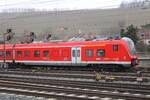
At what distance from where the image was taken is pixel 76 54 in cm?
2673

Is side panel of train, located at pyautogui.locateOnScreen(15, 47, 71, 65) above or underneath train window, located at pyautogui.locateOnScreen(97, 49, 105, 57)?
underneath

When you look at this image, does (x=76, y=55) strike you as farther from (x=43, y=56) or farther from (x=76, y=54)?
(x=43, y=56)

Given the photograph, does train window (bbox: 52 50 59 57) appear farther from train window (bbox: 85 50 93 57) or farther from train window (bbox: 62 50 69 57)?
train window (bbox: 85 50 93 57)

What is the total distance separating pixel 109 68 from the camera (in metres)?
24.9

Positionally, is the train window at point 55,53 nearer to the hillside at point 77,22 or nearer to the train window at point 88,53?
the train window at point 88,53

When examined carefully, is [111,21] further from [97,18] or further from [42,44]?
[42,44]

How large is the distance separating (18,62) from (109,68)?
12512 mm

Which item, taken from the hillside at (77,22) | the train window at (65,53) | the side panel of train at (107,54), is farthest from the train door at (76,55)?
the hillside at (77,22)

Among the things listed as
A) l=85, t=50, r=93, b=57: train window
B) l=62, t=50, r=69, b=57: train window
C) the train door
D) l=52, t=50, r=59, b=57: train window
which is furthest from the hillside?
l=85, t=50, r=93, b=57: train window

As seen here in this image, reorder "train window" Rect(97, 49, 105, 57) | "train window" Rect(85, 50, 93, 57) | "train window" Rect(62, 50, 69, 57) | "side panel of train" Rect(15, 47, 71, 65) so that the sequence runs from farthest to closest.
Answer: "side panel of train" Rect(15, 47, 71, 65), "train window" Rect(62, 50, 69, 57), "train window" Rect(85, 50, 93, 57), "train window" Rect(97, 49, 105, 57)

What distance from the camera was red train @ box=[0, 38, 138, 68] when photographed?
2389 cm

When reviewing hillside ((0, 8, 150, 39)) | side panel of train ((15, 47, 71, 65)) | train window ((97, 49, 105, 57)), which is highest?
hillside ((0, 8, 150, 39))

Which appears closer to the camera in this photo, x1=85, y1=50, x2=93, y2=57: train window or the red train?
the red train

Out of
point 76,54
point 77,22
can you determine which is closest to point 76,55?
point 76,54
